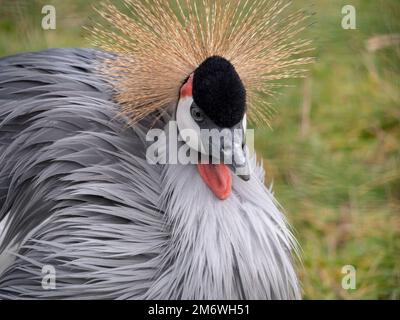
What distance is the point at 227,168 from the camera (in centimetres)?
174

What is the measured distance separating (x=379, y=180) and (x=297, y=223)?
28 cm

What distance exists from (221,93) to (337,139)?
1.09m

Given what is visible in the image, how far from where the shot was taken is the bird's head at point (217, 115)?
5.32ft

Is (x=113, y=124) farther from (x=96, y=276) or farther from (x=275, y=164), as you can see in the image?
(x=275, y=164)

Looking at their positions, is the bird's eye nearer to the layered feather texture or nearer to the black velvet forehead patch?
the black velvet forehead patch

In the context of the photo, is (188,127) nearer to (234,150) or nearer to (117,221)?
(234,150)

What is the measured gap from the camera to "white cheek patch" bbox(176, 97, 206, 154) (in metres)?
1.69

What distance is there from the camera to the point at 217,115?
163 cm
